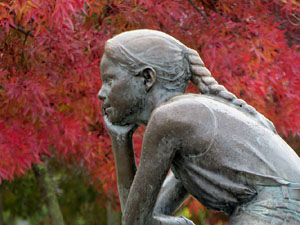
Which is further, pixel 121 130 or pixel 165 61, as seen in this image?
pixel 121 130

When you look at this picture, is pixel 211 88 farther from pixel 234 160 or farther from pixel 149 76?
pixel 234 160

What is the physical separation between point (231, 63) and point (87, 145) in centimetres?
136

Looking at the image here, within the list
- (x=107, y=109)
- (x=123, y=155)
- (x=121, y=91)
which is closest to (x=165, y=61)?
(x=121, y=91)

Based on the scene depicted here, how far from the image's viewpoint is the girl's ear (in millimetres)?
2494

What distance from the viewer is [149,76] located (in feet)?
8.25

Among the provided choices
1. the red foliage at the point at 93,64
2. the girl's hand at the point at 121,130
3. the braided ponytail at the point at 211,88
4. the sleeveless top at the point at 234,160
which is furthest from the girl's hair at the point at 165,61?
the red foliage at the point at 93,64

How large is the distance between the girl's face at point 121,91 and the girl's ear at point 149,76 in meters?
0.02

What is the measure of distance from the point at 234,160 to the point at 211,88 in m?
0.38

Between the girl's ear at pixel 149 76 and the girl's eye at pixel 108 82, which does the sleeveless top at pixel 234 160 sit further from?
the girl's eye at pixel 108 82

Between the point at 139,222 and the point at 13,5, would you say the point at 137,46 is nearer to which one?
the point at 139,222

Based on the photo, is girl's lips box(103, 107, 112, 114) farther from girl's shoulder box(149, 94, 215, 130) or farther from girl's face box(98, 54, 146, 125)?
girl's shoulder box(149, 94, 215, 130)

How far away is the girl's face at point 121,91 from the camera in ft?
8.30

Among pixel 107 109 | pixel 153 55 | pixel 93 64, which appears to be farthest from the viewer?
pixel 93 64

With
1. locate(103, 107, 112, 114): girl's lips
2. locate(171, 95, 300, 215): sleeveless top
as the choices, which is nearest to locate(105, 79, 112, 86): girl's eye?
locate(103, 107, 112, 114): girl's lips
